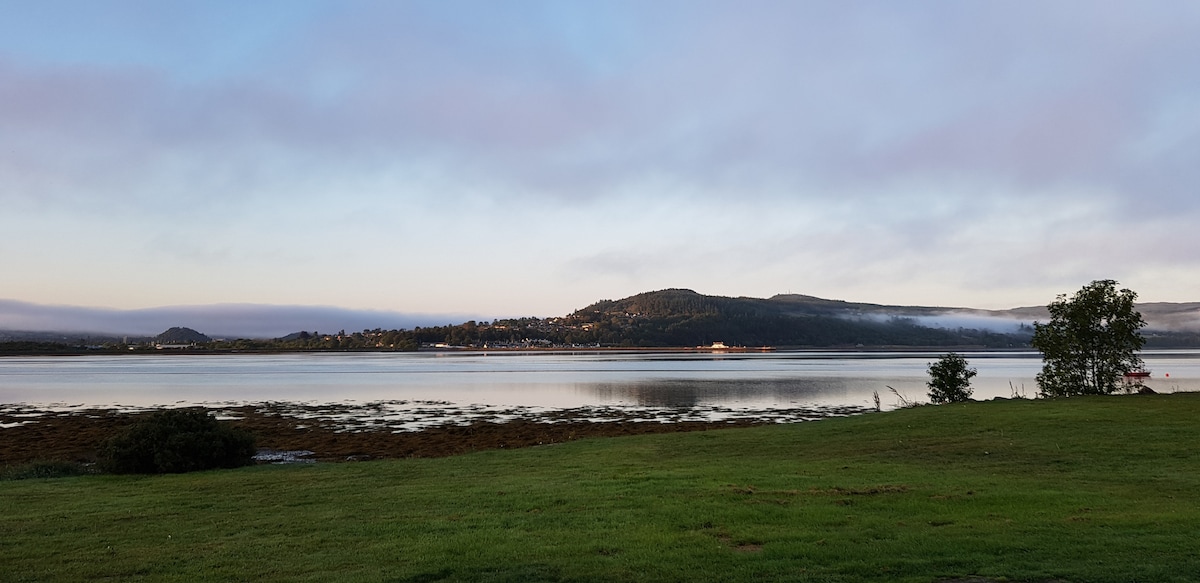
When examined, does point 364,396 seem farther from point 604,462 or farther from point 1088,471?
point 1088,471

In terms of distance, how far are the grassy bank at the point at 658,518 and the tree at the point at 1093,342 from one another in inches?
584

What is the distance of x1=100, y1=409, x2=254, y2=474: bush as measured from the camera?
17.3 metres

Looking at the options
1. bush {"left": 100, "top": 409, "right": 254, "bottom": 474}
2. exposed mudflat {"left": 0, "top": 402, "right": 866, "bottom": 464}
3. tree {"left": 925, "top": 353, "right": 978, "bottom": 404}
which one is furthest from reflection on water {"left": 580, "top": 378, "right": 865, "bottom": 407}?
bush {"left": 100, "top": 409, "right": 254, "bottom": 474}

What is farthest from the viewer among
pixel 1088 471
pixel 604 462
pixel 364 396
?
pixel 364 396

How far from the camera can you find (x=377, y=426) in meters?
35.5

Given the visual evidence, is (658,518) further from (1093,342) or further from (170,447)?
(1093,342)

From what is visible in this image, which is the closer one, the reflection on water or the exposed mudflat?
the exposed mudflat

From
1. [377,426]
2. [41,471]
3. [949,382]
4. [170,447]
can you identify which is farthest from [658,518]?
[949,382]

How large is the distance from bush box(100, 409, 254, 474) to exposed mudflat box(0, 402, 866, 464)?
6475mm

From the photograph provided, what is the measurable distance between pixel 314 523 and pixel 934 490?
954 centimetres

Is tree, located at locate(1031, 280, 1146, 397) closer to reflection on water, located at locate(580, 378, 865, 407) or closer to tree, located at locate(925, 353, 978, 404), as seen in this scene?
tree, located at locate(925, 353, 978, 404)

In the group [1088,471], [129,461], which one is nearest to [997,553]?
[1088,471]

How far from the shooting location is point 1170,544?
26.3 feet

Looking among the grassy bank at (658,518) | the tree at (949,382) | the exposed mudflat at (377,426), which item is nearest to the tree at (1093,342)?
the tree at (949,382)
